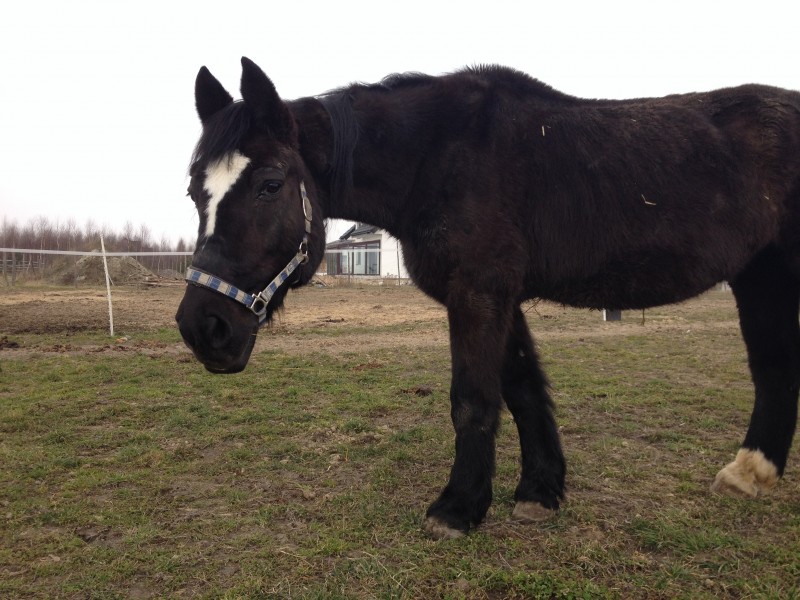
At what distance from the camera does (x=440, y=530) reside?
2762mm

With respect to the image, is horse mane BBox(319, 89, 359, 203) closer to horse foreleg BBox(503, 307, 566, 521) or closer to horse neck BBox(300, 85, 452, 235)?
horse neck BBox(300, 85, 452, 235)

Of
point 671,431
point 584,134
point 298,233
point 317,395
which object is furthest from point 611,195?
point 317,395

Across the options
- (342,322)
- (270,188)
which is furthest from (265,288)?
(342,322)

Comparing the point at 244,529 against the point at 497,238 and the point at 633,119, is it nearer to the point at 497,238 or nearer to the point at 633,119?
the point at 497,238

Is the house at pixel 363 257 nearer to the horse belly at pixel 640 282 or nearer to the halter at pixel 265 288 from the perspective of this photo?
the horse belly at pixel 640 282

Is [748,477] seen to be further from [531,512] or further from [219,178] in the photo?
[219,178]

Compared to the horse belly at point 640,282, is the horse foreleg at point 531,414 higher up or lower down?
lower down

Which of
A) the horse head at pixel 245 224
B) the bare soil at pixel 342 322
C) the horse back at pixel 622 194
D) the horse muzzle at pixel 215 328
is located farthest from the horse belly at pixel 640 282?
the bare soil at pixel 342 322

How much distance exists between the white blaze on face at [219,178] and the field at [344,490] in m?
1.02

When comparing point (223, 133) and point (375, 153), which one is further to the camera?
point (375, 153)

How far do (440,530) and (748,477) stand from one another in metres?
2.05

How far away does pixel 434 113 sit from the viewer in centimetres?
317

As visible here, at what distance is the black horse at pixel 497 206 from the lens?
270 cm

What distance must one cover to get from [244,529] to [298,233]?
5.34 ft
